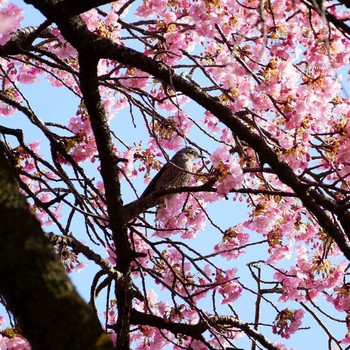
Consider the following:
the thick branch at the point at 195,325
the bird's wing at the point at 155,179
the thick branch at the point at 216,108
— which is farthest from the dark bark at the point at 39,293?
the bird's wing at the point at 155,179

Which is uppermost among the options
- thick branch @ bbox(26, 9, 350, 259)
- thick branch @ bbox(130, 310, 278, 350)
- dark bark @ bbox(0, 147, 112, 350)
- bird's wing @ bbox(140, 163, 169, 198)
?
bird's wing @ bbox(140, 163, 169, 198)

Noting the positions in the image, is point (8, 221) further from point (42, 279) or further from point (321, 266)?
point (321, 266)

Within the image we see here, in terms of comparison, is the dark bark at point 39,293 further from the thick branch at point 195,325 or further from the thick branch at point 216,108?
the thick branch at point 195,325

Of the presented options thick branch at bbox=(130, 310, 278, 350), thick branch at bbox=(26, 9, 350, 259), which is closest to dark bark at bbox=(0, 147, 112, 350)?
thick branch at bbox=(26, 9, 350, 259)

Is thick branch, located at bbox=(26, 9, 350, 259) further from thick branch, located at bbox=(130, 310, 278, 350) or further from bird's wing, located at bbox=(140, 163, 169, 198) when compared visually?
bird's wing, located at bbox=(140, 163, 169, 198)

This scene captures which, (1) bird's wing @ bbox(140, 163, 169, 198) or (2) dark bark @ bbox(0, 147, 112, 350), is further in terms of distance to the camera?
(1) bird's wing @ bbox(140, 163, 169, 198)

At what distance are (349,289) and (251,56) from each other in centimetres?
164

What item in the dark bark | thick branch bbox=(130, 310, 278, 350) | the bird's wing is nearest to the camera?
the dark bark

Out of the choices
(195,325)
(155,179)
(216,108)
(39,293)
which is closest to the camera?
(39,293)

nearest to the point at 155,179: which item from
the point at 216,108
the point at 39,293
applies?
the point at 216,108

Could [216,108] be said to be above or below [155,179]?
below

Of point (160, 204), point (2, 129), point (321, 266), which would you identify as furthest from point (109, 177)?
point (321, 266)

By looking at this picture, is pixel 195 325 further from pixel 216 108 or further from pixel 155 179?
pixel 155 179

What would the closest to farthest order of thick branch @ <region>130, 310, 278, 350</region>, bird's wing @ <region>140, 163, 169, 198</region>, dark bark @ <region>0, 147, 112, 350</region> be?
dark bark @ <region>0, 147, 112, 350</region>, thick branch @ <region>130, 310, 278, 350</region>, bird's wing @ <region>140, 163, 169, 198</region>
